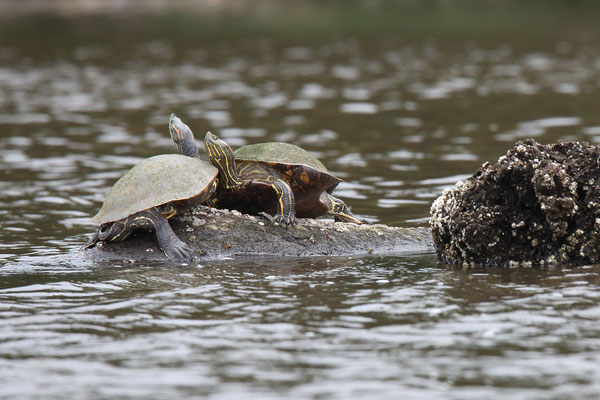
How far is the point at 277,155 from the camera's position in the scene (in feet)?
27.4

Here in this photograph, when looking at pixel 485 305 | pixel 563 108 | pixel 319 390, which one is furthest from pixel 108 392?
pixel 563 108

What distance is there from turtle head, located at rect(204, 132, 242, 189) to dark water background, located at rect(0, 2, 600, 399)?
89cm

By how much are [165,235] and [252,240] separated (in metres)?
0.86

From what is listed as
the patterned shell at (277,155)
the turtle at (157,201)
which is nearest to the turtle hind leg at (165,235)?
the turtle at (157,201)

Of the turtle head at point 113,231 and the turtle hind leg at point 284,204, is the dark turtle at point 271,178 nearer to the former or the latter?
the turtle hind leg at point 284,204

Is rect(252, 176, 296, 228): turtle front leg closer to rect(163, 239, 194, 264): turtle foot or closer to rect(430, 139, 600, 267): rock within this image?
rect(163, 239, 194, 264): turtle foot

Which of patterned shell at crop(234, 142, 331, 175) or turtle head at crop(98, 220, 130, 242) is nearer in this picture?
turtle head at crop(98, 220, 130, 242)

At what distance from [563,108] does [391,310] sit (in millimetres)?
13519

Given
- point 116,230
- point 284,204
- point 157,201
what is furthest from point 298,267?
point 116,230

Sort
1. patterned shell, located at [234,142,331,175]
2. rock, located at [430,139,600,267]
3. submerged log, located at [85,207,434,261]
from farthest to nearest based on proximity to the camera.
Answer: patterned shell, located at [234,142,331,175] → submerged log, located at [85,207,434,261] → rock, located at [430,139,600,267]

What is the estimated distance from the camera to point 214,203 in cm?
878

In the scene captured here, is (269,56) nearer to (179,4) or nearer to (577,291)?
(577,291)

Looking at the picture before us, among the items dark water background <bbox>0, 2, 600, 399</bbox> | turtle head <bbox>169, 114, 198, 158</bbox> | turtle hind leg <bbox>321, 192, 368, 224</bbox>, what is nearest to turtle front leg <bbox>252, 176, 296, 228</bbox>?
dark water background <bbox>0, 2, 600, 399</bbox>

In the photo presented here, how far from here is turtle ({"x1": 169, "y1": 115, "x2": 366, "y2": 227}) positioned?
819 cm
